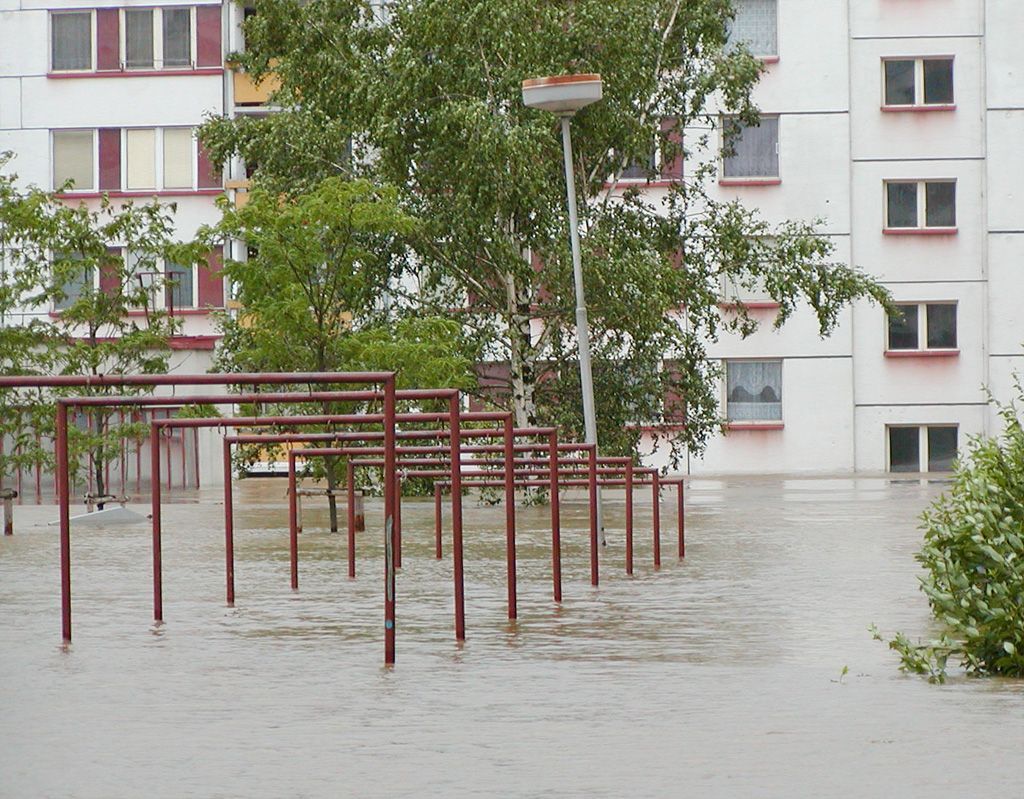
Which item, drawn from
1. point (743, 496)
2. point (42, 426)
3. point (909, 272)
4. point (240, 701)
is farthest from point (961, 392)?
point (240, 701)

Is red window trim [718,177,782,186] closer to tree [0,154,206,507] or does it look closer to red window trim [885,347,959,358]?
red window trim [885,347,959,358]

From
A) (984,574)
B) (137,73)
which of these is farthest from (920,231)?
(984,574)

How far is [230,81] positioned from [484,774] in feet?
175

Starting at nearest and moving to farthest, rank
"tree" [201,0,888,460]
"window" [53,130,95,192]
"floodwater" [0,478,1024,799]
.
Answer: "floodwater" [0,478,1024,799] < "tree" [201,0,888,460] < "window" [53,130,95,192]

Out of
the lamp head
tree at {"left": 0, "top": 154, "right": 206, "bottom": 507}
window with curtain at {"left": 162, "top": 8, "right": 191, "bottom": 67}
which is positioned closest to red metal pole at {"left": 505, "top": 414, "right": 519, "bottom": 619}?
the lamp head

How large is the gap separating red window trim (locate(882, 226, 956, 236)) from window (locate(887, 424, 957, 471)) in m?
4.95

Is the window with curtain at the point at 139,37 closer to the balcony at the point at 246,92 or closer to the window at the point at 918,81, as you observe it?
the balcony at the point at 246,92

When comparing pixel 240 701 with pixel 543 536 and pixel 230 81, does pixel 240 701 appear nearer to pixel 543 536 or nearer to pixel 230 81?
pixel 543 536

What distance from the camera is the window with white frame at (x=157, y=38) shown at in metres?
58.2

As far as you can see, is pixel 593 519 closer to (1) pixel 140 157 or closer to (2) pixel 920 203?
(2) pixel 920 203

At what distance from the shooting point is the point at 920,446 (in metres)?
54.1

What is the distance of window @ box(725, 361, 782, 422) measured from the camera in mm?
53469

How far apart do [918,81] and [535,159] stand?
25135 millimetres

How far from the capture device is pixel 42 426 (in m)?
29.2
